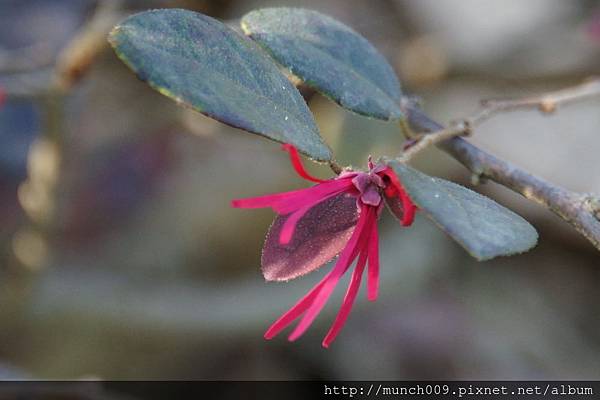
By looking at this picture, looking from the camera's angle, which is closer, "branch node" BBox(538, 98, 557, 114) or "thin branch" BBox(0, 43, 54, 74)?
"branch node" BBox(538, 98, 557, 114)

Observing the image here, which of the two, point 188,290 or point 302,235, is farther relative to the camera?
point 188,290

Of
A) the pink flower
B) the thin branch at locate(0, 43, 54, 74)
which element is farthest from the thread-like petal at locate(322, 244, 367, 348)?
the thin branch at locate(0, 43, 54, 74)

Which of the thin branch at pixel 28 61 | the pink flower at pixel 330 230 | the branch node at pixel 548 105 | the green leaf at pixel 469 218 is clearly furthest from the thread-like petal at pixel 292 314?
the thin branch at pixel 28 61

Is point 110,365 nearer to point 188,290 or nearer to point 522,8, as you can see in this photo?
point 188,290

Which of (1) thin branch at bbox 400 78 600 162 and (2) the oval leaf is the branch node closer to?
(1) thin branch at bbox 400 78 600 162

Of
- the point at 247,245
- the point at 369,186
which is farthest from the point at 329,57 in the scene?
the point at 247,245

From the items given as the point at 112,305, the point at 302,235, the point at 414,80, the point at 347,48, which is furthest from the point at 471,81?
the point at 302,235
